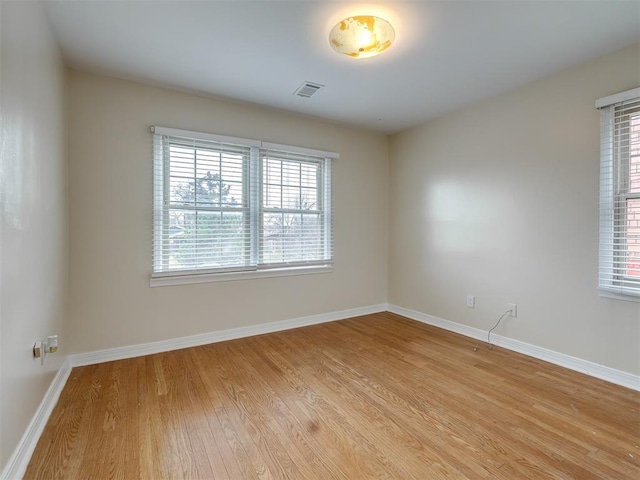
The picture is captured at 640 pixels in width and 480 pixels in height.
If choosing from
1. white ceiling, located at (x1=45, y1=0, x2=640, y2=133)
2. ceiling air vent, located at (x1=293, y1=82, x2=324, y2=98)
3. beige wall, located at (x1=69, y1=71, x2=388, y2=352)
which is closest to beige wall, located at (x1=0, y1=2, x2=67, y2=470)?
beige wall, located at (x1=69, y1=71, x2=388, y2=352)

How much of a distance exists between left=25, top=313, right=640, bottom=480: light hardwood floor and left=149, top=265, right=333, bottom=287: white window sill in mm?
681

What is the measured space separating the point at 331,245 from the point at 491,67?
8.02ft

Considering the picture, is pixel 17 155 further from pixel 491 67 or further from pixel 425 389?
pixel 491 67

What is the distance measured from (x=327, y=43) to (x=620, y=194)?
2500 mm

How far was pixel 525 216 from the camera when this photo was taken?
292cm

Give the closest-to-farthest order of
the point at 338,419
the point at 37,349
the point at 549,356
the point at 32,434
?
the point at 32,434 < the point at 37,349 < the point at 338,419 < the point at 549,356

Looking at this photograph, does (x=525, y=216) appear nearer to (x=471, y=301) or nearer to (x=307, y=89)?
(x=471, y=301)

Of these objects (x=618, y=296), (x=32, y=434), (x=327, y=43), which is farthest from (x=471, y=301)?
(x=32, y=434)

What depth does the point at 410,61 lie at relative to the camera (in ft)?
8.15

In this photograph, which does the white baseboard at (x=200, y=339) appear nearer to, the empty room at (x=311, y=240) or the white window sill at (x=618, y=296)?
the empty room at (x=311, y=240)

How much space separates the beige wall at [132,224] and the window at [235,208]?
0.41 ft

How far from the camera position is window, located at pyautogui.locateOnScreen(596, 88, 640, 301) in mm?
2277

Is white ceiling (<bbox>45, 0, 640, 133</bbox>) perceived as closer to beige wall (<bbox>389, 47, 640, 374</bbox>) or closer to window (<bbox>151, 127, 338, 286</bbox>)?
beige wall (<bbox>389, 47, 640, 374</bbox>)

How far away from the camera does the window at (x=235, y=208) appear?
9.77ft
